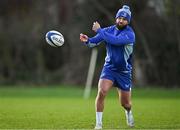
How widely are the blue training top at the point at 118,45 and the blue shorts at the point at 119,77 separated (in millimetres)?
99

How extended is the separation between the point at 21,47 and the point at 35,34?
192 cm

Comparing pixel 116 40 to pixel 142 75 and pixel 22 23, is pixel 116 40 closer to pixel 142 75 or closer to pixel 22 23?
pixel 142 75

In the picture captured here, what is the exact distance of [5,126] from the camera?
14398mm

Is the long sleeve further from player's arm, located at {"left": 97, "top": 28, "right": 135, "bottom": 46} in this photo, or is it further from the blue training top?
player's arm, located at {"left": 97, "top": 28, "right": 135, "bottom": 46}

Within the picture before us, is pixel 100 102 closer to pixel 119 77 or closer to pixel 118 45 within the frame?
pixel 119 77

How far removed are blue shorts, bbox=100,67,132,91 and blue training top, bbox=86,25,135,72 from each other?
0.32 ft

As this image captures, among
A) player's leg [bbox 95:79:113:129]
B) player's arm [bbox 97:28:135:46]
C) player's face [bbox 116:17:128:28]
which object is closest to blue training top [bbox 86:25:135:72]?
player's arm [bbox 97:28:135:46]

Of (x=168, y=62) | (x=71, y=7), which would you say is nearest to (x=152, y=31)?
(x=168, y=62)

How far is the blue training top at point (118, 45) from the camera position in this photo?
13.7m

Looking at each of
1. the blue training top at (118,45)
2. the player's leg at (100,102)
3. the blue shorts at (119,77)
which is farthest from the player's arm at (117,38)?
the player's leg at (100,102)

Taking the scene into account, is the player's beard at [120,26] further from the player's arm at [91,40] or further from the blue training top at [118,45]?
the player's arm at [91,40]

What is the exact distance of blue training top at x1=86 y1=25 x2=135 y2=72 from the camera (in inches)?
540

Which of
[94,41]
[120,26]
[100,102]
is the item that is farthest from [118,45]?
[100,102]

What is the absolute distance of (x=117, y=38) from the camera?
1370cm
